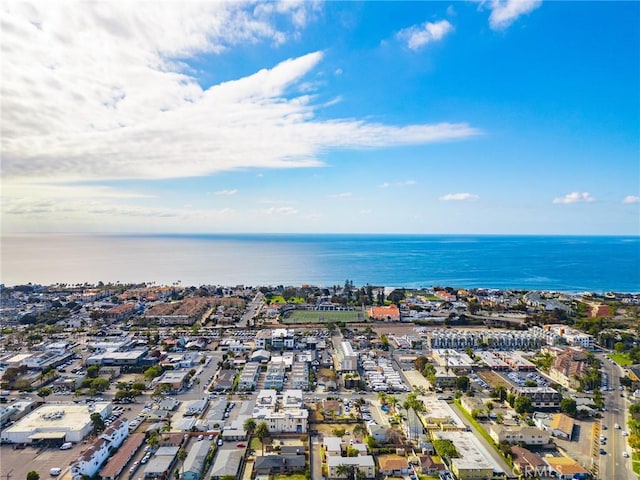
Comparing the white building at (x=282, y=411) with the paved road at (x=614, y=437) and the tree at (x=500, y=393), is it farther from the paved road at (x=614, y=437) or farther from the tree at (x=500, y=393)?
the paved road at (x=614, y=437)

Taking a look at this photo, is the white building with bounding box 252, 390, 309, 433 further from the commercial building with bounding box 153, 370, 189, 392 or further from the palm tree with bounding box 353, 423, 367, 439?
the commercial building with bounding box 153, 370, 189, 392

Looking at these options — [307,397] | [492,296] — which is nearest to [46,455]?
[307,397]

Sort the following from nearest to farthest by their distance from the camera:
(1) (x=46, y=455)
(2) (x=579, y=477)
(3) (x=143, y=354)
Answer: (2) (x=579, y=477)
(1) (x=46, y=455)
(3) (x=143, y=354)

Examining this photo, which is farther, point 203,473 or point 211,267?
point 211,267

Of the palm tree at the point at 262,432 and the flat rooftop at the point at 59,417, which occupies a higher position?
the palm tree at the point at 262,432

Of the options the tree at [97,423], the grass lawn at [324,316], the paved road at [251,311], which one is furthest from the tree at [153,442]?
the grass lawn at [324,316]

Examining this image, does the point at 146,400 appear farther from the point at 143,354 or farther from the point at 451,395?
the point at 451,395
